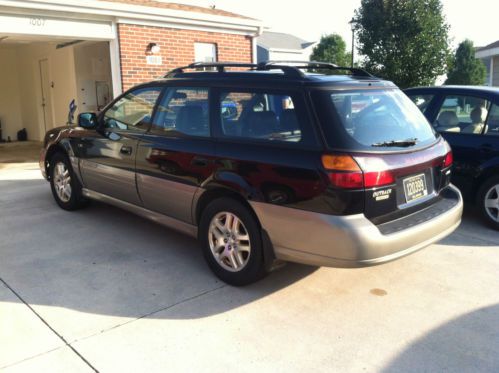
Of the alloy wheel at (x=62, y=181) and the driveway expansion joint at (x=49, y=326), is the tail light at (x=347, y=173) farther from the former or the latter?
the alloy wheel at (x=62, y=181)

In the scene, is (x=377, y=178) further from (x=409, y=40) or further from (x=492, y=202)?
(x=409, y=40)

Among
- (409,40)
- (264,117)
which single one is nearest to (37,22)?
(264,117)

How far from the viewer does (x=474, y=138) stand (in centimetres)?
534

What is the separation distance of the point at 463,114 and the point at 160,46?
6.84 m

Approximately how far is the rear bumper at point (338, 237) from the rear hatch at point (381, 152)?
12cm

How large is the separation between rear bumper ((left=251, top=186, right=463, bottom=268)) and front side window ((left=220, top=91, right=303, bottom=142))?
535 mm

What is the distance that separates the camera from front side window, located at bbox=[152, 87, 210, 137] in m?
4.02

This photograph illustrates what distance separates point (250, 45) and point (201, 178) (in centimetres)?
902

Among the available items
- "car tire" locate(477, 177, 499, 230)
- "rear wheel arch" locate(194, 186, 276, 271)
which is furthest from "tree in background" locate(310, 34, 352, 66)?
"rear wheel arch" locate(194, 186, 276, 271)

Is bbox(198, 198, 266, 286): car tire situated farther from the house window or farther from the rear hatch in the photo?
the house window

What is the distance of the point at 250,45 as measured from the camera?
12156mm

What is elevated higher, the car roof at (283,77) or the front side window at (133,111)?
the car roof at (283,77)

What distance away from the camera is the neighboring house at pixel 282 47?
36.1m

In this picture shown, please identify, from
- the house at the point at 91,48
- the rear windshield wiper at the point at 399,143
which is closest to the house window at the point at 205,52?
the house at the point at 91,48
